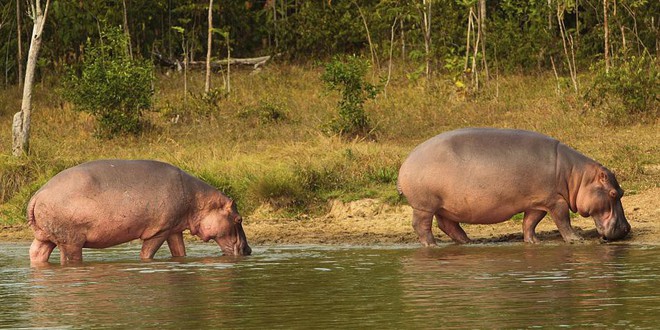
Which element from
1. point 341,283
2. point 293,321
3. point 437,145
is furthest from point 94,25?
point 293,321

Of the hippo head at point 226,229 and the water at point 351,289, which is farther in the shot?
the hippo head at point 226,229

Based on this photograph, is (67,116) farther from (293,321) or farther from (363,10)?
(293,321)

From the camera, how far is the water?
6152mm

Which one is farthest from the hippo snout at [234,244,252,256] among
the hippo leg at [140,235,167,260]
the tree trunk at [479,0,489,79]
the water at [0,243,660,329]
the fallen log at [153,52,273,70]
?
the fallen log at [153,52,273,70]

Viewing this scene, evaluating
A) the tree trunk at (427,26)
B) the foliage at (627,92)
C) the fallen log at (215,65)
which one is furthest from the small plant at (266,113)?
the fallen log at (215,65)

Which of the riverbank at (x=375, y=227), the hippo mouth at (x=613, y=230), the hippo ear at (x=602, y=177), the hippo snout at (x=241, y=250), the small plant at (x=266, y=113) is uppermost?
the hippo ear at (x=602, y=177)

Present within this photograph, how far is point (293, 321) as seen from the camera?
6137 mm

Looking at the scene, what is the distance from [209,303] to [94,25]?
62.2 ft

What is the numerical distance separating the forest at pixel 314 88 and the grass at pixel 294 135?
0.11 ft

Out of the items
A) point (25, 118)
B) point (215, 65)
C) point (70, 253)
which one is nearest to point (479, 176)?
point (70, 253)

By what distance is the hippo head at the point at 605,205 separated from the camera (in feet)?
32.9

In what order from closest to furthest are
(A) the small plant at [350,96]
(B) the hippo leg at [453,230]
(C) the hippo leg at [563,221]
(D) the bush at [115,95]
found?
(C) the hippo leg at [563,221], (B) the hippo leg at [453,230], (A) the small plant at [350,96], (D) the bush at [115,95]

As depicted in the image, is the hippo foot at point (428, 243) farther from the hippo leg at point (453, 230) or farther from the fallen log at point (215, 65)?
the fallen log at point (215, 65)

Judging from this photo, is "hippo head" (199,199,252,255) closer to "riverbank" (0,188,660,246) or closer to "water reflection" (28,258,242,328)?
"water reflection" (28,258,242,328)
